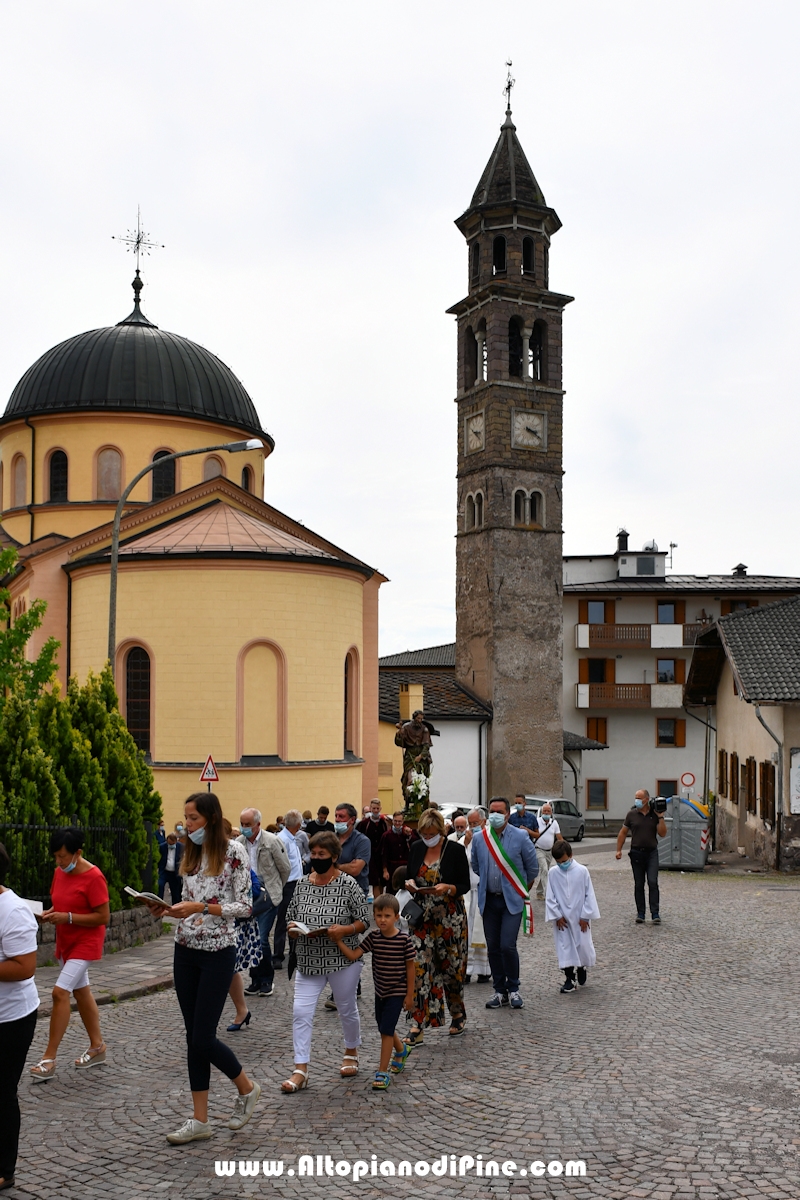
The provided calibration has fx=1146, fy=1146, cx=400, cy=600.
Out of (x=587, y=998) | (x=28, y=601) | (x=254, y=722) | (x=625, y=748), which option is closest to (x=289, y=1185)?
(x=587, y=998)

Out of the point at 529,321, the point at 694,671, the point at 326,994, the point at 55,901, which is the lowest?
the point at 326,994

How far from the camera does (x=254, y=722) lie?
22.8m

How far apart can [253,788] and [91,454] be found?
12260 millimetres

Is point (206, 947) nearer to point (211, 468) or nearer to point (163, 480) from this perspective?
point (163, 480)

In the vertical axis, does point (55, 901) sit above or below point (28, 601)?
below

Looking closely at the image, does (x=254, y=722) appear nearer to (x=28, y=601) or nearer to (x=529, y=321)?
(x=28, y=601)

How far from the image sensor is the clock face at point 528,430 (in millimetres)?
41125

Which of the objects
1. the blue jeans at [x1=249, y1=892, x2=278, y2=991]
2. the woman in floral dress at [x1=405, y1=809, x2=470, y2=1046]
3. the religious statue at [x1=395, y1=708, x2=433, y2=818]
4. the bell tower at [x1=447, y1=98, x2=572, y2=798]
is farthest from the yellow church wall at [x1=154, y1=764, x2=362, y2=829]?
the bell tower at [x1=447, y1=98, x2=572, y2=798]

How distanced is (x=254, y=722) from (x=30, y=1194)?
56.9ft

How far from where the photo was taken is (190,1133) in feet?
20.0

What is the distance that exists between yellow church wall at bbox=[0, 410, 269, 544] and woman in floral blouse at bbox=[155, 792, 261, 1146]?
2433 centimetres

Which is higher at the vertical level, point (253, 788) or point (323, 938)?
point (323, 938)

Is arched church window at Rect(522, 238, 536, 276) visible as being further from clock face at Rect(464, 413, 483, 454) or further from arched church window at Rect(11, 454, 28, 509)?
arched church window at Rect(11, 454, 28, 509)

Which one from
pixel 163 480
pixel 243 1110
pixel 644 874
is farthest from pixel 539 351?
pixel 243 1110
